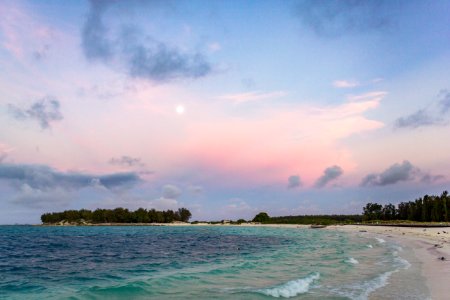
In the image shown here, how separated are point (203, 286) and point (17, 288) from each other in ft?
38.9

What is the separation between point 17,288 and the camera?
23.8m

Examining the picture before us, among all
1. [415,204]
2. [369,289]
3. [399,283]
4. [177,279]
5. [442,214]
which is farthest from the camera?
[415,204]

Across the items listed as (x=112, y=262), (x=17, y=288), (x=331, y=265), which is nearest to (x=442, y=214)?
(x=331, y=265)

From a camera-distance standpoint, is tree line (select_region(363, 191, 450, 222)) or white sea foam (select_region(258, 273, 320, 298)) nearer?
white sea foam (select_region(258, 273, 320, 298))

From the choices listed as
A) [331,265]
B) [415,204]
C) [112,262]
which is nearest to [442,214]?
[415,204]

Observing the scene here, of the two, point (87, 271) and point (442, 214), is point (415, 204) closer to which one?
point (442, 214)

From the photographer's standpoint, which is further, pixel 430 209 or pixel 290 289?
pixel 430 209

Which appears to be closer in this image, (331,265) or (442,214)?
(331,265)

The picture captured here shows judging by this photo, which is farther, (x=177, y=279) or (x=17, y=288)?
(x=177, y=279)

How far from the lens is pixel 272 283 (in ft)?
82.2

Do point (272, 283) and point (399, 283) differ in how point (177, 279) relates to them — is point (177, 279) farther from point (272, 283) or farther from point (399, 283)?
point (399, 283)

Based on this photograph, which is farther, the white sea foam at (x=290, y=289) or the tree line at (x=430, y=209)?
the tree line at (x=430, y=209)

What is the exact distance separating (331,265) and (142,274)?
1696 centimetres

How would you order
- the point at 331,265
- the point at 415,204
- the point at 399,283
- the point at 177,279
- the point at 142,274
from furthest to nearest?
the point at 415,204
the point at 331,265
the point at 142,274
the point at 177,279
the point at 399,283
